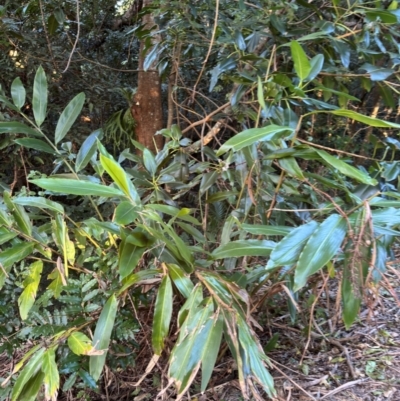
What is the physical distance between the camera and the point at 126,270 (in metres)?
0.71

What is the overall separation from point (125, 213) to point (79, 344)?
0.33 m

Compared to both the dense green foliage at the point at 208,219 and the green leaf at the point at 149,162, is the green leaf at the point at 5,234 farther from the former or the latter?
the green leaf at the point at 149,162

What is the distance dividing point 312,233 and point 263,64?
676mm

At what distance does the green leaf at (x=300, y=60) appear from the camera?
2.51ft

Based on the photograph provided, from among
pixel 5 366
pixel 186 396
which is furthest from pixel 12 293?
pixel 186 396

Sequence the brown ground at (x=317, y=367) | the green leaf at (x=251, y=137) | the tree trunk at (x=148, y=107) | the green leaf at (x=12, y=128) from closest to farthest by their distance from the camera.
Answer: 1. the green leaf at (x=251, y=137)
2. the green leaf at (x=12, y=128)
3. the brown ground at (x=317, y=367)
4. the tree trunk at (x=148, y=107)

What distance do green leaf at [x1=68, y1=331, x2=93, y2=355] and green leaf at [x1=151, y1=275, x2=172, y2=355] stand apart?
137 mm

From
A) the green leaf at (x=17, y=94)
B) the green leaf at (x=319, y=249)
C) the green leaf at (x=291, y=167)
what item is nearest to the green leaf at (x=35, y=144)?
the green leaf at (x=17, y=94)

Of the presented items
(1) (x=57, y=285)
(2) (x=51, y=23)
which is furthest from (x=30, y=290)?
(2) (x=51, y=23)

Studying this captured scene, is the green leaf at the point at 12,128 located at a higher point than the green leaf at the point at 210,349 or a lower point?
higher

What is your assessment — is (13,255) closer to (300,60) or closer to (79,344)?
(79,344)

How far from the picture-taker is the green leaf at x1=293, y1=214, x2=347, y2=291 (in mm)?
582

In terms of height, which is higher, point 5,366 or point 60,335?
point 60,335

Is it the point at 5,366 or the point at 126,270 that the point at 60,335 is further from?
the point at 5,366
